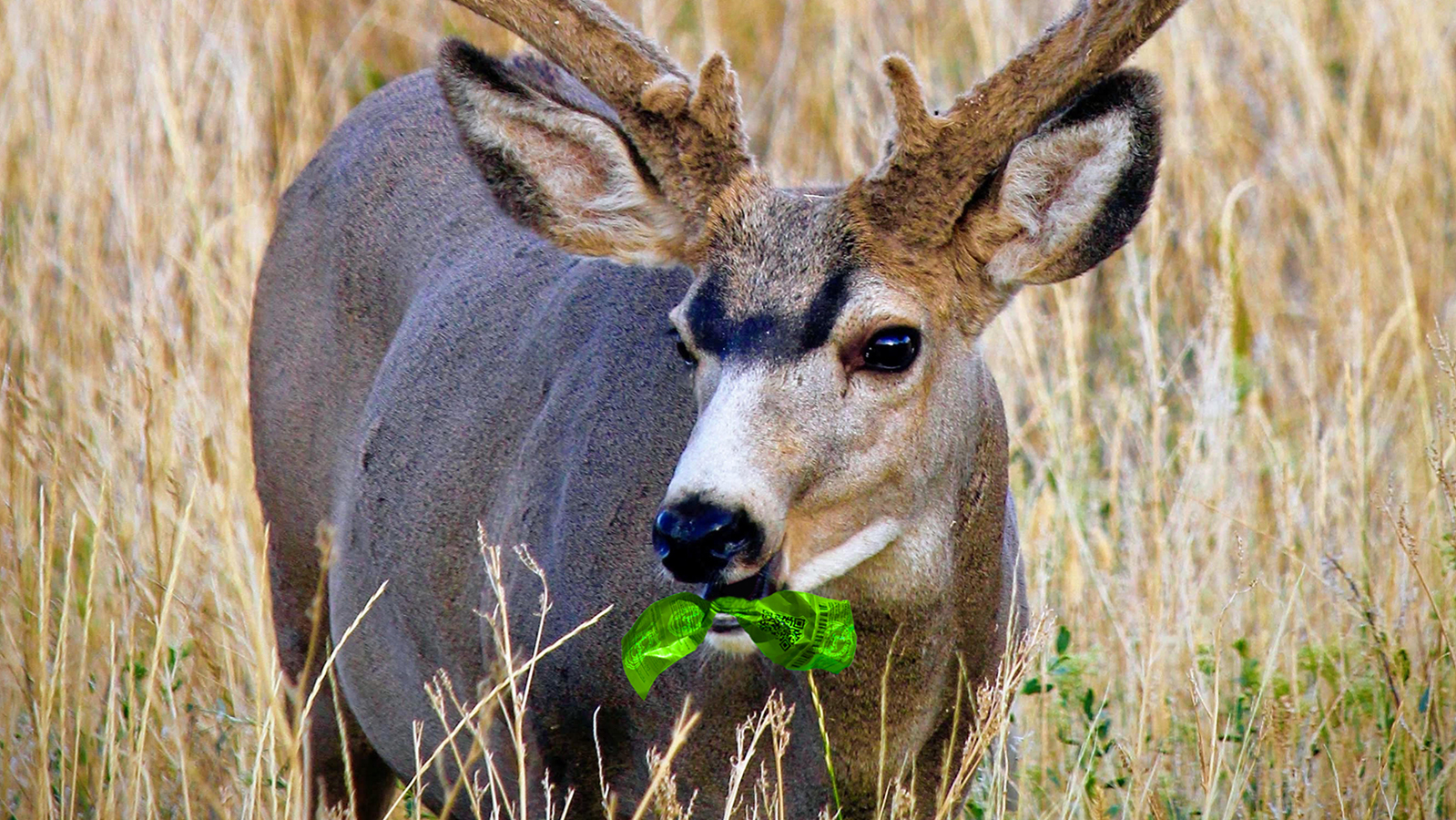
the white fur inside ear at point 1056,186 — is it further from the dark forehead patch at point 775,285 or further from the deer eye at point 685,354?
the deer eye at point 685,354

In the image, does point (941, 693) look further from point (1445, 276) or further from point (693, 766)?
point (1445, 276)

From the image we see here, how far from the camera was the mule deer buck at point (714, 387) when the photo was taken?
3.48 metres

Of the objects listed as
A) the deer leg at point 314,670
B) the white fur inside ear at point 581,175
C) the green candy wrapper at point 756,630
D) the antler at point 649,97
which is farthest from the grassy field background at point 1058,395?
the antler at point 649,97

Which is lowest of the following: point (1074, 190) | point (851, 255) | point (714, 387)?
point (714, 387)

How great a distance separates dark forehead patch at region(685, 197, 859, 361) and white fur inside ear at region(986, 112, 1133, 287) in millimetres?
364

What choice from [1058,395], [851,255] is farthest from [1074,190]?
[1058,395]

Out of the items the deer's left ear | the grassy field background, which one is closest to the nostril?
the deer's left ear

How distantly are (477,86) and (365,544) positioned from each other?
51.2 inches

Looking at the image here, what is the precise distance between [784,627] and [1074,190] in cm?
103

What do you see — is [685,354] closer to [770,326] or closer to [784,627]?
[770,326]

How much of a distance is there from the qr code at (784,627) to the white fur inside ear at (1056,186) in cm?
83

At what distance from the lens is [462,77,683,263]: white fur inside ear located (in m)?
3.97

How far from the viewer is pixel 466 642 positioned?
435 cm

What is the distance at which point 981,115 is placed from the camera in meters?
3.60
